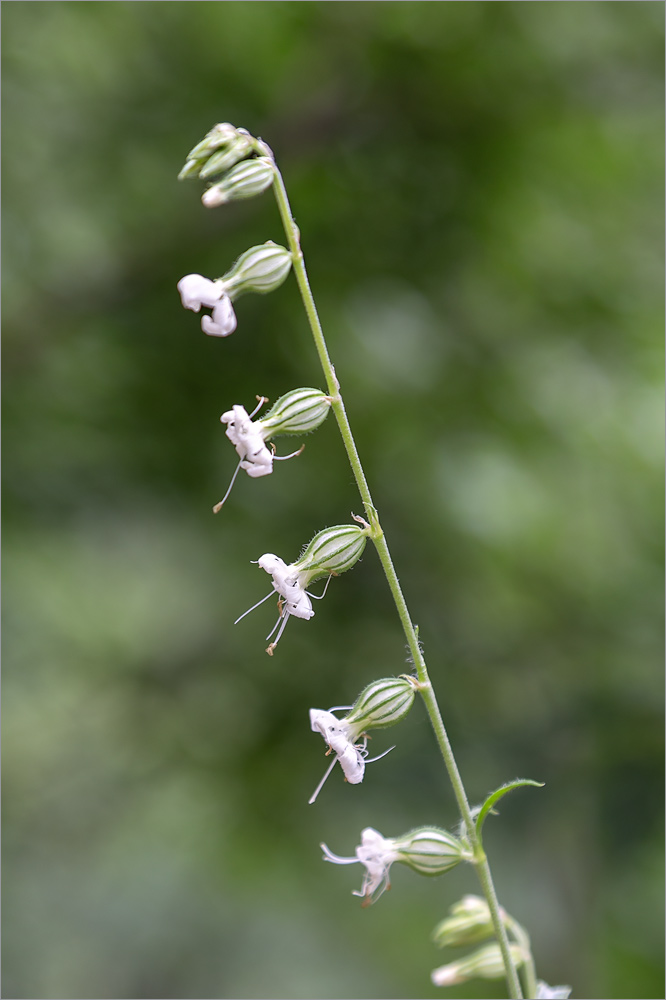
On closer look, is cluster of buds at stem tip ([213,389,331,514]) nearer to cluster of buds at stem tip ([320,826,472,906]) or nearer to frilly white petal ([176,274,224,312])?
frilly white petal ([176,274,224,312])

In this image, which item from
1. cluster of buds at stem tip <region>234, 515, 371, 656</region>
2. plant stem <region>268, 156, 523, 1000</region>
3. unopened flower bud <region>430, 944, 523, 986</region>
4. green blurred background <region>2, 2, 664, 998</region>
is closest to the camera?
plant stem <region>268, 156, 523, 1000</region>

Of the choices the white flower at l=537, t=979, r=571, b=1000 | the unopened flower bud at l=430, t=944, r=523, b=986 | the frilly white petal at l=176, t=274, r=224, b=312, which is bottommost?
the white flower at l=537, t=979, r=571, b=1000

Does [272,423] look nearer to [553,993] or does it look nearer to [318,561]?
[318,561]

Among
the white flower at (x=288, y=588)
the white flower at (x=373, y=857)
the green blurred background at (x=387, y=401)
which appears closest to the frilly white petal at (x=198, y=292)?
the white flower at (x=288, y=588)

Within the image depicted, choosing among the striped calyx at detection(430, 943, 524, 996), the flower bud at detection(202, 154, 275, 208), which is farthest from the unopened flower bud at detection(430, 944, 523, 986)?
the flower bud at detection(202, 154, 275, 208)

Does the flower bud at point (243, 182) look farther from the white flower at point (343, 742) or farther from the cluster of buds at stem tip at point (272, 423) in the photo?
the white flower at point (343, 742)

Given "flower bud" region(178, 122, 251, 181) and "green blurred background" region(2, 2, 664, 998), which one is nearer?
"flower bud" region(178, 122, 251, 181)
